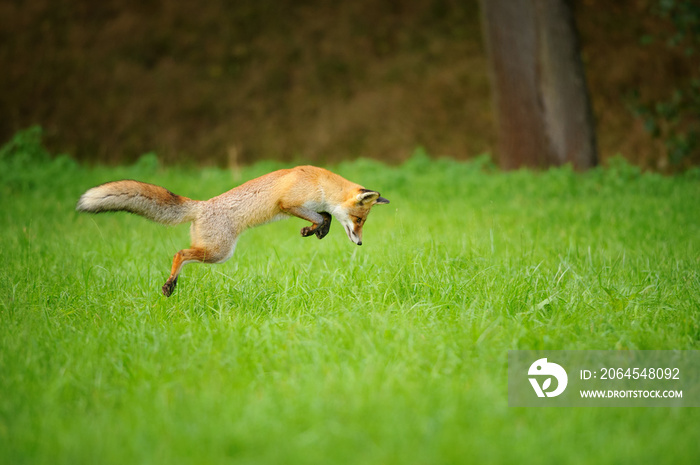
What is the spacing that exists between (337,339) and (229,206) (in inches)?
56.8

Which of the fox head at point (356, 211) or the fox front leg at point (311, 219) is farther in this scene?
the fox head at point (356, 211)

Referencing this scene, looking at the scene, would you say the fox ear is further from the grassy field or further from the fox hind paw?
the fox hind paw

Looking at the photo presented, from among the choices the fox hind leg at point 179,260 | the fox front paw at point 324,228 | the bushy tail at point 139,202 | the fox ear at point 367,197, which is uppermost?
the bushy tail at point 139,202

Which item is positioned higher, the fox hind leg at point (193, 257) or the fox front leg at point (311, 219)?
the fox front leg at point (311, 219)

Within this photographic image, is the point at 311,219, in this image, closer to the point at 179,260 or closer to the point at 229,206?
the point at 229,206

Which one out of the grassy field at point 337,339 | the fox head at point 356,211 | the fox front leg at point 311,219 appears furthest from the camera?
the fox head at point 356,211

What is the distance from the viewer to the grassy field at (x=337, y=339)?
9.45 feet

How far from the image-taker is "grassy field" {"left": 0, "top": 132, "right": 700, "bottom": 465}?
113 inches

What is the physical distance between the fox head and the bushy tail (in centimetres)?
115

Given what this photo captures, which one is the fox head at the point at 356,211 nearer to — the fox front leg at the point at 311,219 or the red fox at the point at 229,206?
the red fox at the point at 229,206

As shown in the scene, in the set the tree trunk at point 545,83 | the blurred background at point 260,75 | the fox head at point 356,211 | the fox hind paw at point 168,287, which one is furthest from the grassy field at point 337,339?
the blurred background at point 260,75

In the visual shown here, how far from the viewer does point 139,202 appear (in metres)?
4.69

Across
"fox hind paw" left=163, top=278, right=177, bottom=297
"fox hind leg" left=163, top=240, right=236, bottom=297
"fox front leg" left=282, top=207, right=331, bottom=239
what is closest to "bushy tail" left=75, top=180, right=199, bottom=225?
"fox hind leg" left=163, top=240, right=236, bottom=297

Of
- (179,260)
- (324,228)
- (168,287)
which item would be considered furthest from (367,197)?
(168,287)
